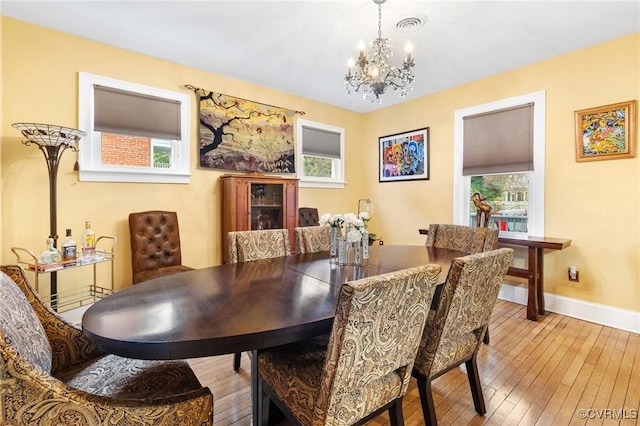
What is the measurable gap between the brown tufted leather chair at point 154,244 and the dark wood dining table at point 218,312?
1.38m

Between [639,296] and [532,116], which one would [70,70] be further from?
[639,296]

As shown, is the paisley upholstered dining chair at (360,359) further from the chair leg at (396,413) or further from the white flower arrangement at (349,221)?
the white flower arrangement at (349,221)

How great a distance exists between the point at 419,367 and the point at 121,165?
3129mm

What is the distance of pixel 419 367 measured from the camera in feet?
4.80

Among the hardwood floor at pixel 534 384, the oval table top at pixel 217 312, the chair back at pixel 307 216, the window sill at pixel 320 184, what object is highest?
the window sill at pixel 320 184

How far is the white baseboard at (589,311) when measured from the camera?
9.02ft

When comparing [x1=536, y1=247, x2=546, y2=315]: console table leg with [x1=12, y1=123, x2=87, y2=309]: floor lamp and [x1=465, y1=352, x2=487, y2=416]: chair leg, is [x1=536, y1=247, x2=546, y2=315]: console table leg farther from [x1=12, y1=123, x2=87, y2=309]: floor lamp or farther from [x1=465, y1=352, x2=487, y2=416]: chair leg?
[x1=12, y1=123, x2=87, y2=309]: floor lamp

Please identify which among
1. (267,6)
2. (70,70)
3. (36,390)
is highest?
(267,6)

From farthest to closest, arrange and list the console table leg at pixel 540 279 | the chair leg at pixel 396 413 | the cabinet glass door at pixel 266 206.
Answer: the cabinet glass door at pixel 266 206, the console table leg at pixel 540 279, the chair leg at pixel 396 413

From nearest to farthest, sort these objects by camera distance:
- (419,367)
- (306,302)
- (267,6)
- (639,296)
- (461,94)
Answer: (306,302)
(419,367)
(267,6)
(639,296)
(461,94)

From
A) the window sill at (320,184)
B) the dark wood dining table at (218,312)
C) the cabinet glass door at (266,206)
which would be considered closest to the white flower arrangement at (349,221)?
the dark wood dining table at (218,312)

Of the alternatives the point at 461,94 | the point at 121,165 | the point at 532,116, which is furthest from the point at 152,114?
the point at 532,116

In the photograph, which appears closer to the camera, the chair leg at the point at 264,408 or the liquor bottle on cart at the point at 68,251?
the chair leg at the point at 264,408

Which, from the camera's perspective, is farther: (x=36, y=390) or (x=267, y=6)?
(x=267, y=6)
